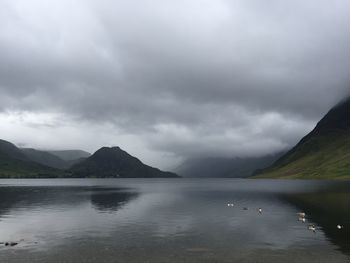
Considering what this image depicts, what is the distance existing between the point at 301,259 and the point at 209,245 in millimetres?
15013

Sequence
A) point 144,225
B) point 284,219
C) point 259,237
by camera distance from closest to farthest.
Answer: point 259,237 < point 144,225 < point 284,219

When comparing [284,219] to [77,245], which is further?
[284,219]

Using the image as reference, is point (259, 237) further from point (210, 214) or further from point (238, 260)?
point (210, 214)

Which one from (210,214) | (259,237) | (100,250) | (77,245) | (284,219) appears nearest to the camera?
(100,250)

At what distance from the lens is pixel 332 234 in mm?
71438

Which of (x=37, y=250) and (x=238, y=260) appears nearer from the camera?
(x=238, y=260)

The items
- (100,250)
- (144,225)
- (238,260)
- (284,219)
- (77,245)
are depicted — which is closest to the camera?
(238,260)

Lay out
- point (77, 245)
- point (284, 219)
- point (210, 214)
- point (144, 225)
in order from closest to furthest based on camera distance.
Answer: point (77, 245) < point (144, 225) < point (284, 219) < point (210, 214)

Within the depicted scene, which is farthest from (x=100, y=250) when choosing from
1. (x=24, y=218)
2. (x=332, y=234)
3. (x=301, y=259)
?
(x=24, y=218)

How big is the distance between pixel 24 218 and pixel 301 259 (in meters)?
71.9

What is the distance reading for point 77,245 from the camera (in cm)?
6091

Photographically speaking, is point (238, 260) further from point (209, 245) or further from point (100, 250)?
point (100, 250)

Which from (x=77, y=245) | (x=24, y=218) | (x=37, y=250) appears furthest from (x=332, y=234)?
(x=24, y=218)

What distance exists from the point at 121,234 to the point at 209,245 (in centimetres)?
1872
